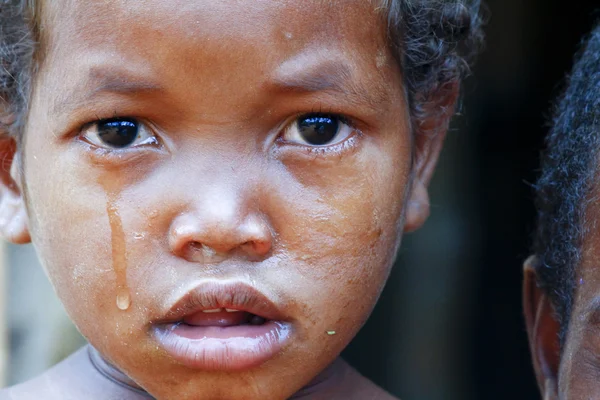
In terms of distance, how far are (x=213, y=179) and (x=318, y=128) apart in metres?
0.23

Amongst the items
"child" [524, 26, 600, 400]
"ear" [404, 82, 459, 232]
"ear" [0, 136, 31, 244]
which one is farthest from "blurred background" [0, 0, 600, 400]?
"ear" [0, 136, 31, 244]

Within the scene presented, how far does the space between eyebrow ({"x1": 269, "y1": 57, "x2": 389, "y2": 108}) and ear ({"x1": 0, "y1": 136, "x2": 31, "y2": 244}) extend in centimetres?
58

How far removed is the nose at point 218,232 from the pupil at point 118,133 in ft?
0.60

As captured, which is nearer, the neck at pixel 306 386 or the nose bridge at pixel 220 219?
the nose bridge at pixel 220 219

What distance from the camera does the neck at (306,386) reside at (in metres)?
1.79

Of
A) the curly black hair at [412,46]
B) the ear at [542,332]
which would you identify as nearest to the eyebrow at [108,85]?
the curly black hair at [412,46]

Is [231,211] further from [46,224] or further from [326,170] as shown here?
[46,224]

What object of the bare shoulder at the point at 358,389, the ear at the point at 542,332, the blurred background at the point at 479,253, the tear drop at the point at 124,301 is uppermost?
the tear drop at the point at 124,301

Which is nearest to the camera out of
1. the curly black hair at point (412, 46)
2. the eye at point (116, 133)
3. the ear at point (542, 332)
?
the eye at point (116, 133)

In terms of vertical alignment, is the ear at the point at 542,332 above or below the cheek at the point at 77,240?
below

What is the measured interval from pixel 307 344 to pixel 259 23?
1.76 ft

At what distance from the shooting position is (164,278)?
1.50 metres

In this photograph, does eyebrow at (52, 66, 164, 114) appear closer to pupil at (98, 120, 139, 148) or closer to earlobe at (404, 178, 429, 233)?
pupil at (98, 120, 139, 148)

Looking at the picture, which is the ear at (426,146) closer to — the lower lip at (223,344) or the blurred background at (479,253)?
the lower lip at (223,344)
